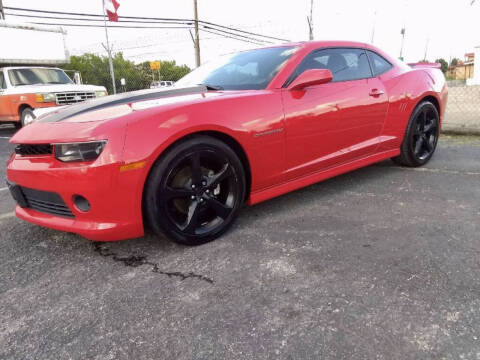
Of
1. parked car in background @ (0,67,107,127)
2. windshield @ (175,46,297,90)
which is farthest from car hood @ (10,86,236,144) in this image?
parked car in background @ (0,67,107,127)

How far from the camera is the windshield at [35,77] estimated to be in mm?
8820

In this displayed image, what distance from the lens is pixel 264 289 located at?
68.8 inches

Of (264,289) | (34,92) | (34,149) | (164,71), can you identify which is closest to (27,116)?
(34,92)

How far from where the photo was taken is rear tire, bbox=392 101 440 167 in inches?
144

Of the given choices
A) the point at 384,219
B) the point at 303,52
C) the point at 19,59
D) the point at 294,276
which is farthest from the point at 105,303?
the point at 19,59

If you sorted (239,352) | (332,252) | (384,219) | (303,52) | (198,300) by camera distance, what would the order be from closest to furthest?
(239,352)
(198,300)
(332,252)
(384,219)
(303,52)

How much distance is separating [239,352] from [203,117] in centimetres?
130

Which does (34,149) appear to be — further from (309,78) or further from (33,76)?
(33,76)

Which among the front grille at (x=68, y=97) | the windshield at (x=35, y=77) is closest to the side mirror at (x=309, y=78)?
the front grille at (x=68, y=97)

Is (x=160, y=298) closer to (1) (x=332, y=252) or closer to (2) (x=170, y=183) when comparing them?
(2) (x=170, y=183)

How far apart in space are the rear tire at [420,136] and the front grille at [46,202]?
3147mm

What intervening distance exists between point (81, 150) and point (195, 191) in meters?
0.67

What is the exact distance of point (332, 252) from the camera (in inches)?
82.0

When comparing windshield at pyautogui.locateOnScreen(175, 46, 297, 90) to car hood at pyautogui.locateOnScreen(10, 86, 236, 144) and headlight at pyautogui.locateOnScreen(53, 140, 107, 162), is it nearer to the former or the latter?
car hood at pyautogui.locateOnScreen(10, 86, 236, 144)
